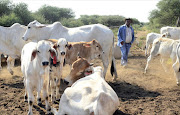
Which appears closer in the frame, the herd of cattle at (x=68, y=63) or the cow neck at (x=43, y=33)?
the herd of cattle at (x=68, y=63)

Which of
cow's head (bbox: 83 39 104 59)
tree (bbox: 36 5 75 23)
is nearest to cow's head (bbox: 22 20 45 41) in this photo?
cow's head (bbox: 83 39 104 59)

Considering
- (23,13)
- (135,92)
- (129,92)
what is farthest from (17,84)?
(23,13)

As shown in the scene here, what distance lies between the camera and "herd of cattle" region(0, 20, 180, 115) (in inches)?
123

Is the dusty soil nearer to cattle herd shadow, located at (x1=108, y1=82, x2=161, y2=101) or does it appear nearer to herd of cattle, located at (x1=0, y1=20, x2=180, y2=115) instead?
cattle herd shadow, located at (x1=108, y1=82, x2=161, y2=101)

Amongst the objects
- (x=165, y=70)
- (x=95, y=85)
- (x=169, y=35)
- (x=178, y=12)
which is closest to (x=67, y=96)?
(x=95, y=85)

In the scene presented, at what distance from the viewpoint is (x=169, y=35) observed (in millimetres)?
14055

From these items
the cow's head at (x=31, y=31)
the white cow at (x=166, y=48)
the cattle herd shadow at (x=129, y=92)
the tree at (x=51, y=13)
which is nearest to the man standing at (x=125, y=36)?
the white cow at (x=166, y=48)

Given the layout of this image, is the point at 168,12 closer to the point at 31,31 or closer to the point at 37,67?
the point at 31,31

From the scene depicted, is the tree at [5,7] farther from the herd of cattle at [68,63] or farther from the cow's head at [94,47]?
the cow's head at [94,47]

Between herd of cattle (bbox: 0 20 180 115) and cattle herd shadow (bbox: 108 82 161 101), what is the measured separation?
2.50 ft

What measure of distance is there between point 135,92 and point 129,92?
20 cm

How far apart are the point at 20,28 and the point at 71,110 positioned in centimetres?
583

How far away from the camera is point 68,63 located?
6277mm

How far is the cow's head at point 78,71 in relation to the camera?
416 centimetres
